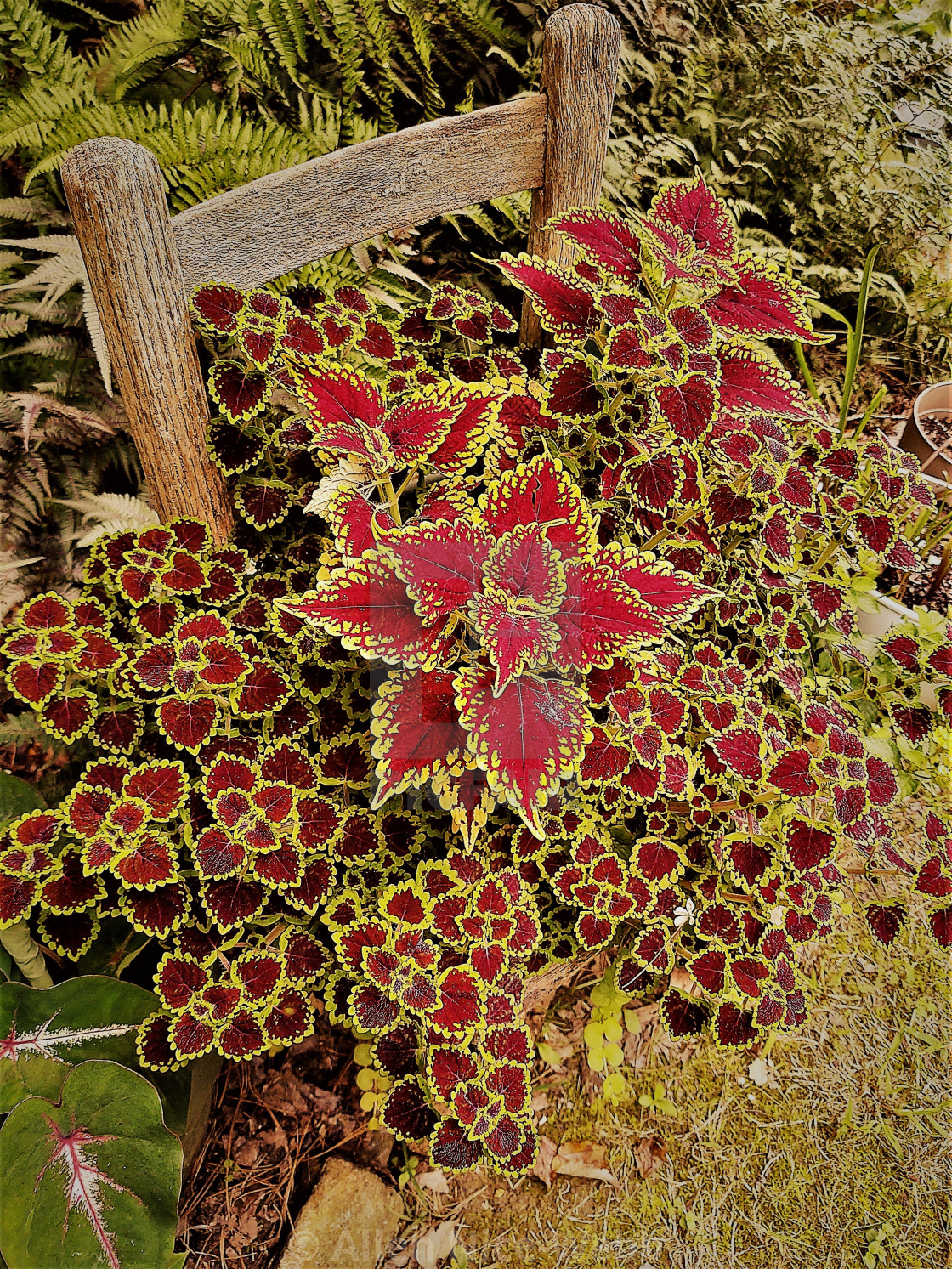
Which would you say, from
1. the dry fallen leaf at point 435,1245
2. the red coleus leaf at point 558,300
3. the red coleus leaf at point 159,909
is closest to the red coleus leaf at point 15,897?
the red coleus leaf at point 159,909

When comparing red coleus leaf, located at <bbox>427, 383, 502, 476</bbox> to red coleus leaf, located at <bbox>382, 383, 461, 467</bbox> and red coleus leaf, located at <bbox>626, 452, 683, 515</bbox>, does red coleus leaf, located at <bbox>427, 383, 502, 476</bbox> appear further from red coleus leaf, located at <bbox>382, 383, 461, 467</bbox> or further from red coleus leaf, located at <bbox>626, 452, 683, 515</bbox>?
red coleus leaf, located at <bbox>626, 452, 683, 515</bbox>

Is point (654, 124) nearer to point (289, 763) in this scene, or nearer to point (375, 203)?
point (375, 203)

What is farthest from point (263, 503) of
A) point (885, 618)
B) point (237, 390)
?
point (885, 618)

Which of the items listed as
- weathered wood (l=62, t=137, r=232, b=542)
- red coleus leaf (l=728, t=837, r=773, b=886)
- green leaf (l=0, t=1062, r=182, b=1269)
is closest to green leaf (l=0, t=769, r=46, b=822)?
green leaf (l=0, t=1062, r=182, b=1269)

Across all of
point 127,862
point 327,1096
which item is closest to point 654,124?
point 127,862

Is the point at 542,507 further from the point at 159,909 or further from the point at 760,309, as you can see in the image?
the point at 159,909
